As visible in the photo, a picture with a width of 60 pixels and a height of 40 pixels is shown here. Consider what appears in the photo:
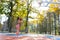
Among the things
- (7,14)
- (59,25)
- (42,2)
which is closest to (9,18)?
(7,14)

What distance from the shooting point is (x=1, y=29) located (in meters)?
1.36

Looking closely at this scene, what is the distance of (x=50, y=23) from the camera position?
135cm

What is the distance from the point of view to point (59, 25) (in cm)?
135

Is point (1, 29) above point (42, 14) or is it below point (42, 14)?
below

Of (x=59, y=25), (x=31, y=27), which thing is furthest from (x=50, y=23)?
(x=31, y=27)

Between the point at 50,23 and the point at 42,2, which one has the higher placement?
the point at 42,2

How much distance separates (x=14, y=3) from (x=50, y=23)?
1.44 feet

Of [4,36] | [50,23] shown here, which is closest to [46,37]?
[50,23]

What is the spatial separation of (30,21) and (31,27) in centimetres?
6

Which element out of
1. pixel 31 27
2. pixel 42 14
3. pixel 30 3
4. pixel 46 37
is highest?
pixel 30 3

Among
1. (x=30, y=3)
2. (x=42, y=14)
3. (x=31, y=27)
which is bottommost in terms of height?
(x=31, y=27)

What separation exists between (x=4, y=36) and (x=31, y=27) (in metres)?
0.29

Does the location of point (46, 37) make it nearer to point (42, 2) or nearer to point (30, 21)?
point (30, 21)

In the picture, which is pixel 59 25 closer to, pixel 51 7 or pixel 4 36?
pixel 51 7
